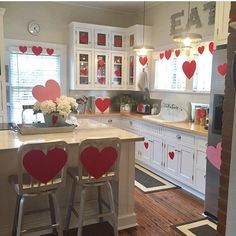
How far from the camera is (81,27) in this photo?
4.78 meters

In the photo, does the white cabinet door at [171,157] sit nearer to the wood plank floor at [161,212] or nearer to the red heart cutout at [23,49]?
the wood plank floor at [161,212]

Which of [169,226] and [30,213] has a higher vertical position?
[30,213]

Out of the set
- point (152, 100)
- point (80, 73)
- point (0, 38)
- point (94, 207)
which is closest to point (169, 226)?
point (94, 207)

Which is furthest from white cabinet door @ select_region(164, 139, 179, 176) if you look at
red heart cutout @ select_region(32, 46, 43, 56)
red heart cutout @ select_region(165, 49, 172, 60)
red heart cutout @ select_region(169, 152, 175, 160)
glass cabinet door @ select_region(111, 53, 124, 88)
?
red heart cutout @ select_region(32, 46, 43, 56)

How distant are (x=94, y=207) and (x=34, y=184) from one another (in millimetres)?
946

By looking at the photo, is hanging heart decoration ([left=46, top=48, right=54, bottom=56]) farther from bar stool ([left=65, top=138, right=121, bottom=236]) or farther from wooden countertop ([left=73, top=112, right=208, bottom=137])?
bar stool ([left=65, top=138, right=121, bottom=236])

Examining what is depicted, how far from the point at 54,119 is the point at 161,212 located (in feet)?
5.17

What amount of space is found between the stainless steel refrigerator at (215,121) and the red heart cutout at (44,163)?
5.07ft

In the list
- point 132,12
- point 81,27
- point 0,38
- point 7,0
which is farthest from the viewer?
point 132,12

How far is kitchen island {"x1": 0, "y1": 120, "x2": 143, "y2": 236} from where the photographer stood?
225cm

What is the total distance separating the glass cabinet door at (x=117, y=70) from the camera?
17.0ft

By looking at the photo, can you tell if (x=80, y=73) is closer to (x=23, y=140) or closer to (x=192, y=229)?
(x=23, y=140)

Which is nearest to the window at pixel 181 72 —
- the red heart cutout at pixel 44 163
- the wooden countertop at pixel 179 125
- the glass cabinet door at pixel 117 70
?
the wooden countertop at pixel 179 125

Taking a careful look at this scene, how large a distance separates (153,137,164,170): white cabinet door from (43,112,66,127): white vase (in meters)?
1.76
